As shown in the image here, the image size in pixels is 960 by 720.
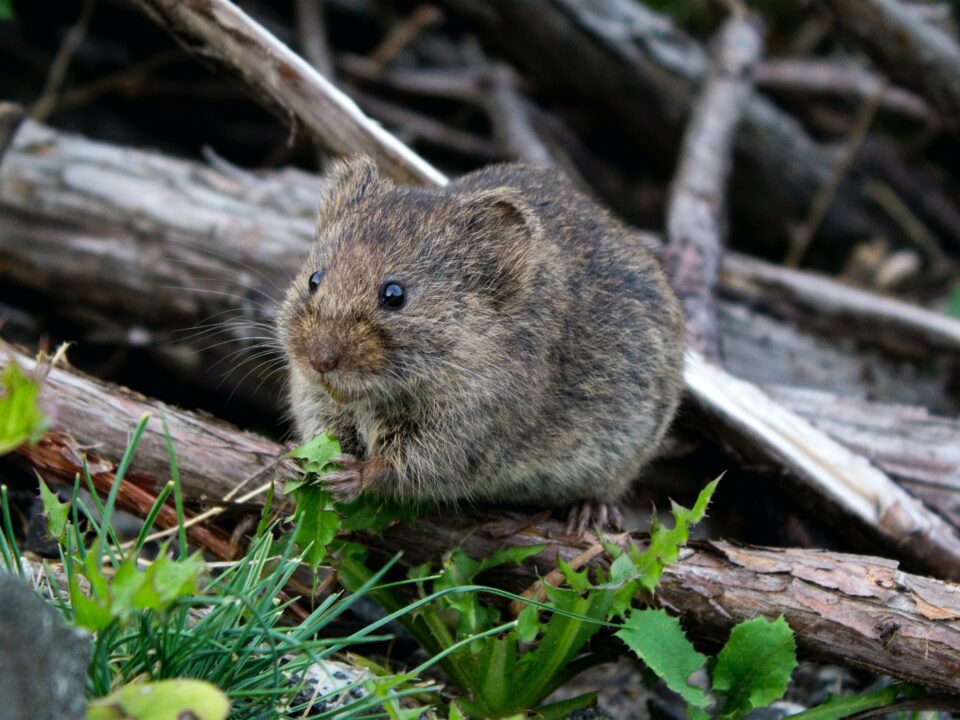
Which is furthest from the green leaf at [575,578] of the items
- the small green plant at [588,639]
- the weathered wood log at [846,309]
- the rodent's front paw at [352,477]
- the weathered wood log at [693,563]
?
the weathered wood log at [846,309]

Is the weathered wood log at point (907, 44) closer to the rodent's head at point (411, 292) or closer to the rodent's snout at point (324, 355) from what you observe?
the rodent's head at point (411, 292)

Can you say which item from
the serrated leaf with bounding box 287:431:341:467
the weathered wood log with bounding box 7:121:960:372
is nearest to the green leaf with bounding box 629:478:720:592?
the serrated leaf with bounding box 287:431:341:467

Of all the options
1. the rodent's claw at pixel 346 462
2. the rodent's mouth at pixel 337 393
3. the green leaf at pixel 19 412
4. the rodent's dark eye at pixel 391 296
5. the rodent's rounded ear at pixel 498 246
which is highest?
the rodent's rounded ear at pixel 498 246

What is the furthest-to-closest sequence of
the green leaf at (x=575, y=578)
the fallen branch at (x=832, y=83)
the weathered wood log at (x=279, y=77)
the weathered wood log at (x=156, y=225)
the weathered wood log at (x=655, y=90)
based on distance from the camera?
the fallen branch at (x=832, y=83)
the weathered wood log at (x=655, y=90)
the weathered wood log at (x=156, y=225)
the weathered wood log at (x=279, y=77)
the green leaf at (x=575, y=578)

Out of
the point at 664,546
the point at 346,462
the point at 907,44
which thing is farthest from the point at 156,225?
the point at 907,44

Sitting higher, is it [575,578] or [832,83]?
[832,83]

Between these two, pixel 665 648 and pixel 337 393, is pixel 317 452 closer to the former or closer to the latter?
pixel 337 393

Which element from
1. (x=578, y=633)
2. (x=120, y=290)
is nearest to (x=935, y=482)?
(x=578, y=633)
